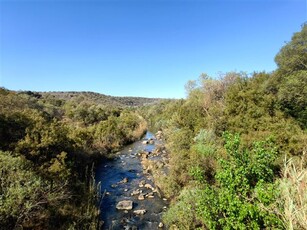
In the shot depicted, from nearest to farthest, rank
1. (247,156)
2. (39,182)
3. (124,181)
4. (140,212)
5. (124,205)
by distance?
1. (247,156)
2. (39,182)
3. (140,212)
4. (124,205)
5. (124,181)

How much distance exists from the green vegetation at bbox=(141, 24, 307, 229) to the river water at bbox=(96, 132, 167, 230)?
134 cm

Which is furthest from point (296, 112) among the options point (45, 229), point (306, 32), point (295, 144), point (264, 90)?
point (45, 229)

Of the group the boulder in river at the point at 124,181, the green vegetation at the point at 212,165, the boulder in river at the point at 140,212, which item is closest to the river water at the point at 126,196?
the boulder in river at the point at 124,181

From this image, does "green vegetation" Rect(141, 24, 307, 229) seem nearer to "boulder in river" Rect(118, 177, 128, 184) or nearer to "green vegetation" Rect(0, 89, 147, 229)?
"boulder in river" Rect(118, 177, 128, 184)

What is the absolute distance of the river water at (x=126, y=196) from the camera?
1218 cm

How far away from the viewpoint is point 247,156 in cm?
838

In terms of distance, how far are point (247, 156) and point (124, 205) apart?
29.4ft

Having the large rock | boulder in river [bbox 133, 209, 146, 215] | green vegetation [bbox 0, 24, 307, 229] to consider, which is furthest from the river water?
green vegetation [bbox 0, 24, 307, 229]

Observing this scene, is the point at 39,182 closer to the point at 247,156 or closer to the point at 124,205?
the point at 124,205

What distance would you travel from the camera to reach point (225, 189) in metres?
7.39

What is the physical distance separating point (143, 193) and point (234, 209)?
1041 cm

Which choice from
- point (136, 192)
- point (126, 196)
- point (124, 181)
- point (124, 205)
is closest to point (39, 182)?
point (124, 205)

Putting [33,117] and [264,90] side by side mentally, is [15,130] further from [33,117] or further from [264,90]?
[264,90]

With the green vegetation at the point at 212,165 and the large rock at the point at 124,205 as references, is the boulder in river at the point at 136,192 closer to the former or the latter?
the large rock at the point at 124,205
